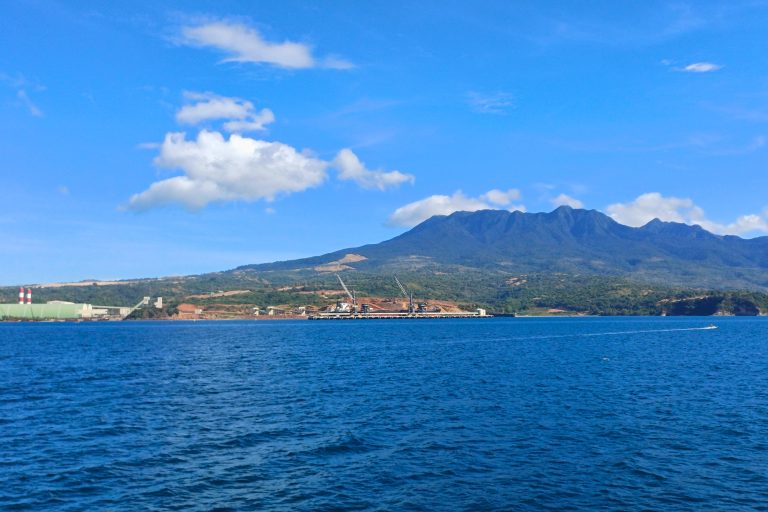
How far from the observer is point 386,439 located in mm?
33375

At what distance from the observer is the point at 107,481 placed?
26.1 metres

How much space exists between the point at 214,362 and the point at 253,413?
3689 centimetres

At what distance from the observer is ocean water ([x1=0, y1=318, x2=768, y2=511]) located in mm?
24312

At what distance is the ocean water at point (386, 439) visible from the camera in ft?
79.8

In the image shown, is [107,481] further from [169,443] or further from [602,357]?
[602,357]

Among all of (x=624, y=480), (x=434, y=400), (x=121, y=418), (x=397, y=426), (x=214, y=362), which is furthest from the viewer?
(x=214, y=362)

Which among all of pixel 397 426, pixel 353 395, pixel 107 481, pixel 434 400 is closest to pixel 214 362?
pixel 353 395

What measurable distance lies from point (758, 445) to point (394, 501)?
19864 mm

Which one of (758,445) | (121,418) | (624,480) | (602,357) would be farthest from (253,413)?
(602,357)

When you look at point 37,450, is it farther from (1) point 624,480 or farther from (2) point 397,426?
(1) point 624,480

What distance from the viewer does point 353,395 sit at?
4847 centimetres

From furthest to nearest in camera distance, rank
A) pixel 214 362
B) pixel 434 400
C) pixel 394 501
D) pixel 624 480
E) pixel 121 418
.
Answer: pixel 214 362 → pixel 434 400 → pixel 121 418 → pixel 624 480 → pixel 394 501

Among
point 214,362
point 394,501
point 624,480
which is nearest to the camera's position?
point 394,501

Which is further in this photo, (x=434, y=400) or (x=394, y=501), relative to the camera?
(x=434, y=400)
